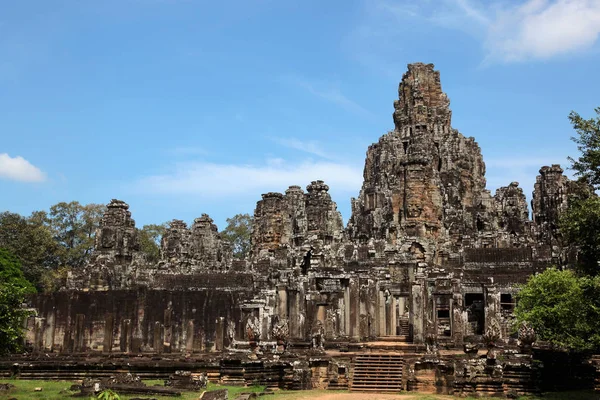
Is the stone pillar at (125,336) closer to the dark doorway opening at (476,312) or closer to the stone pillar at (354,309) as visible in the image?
the stone pillar at (354,309)

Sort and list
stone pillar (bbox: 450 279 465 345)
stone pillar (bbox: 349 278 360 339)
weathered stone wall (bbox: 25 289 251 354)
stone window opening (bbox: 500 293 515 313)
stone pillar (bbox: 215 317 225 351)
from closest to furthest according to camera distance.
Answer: stone pillar (bbox: 450 279 465 345) < stone pillar (bbox: 349 278 360 339) < stone pillar (bbox: 215 317 225 351) < weathered stone wall (bbox: 25 289 251 354) < stone window opening (bbox: 500 293 515 313)

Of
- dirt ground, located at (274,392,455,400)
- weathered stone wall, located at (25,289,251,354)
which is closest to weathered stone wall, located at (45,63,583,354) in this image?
weathered stone wall, located at (25,289,251,354)

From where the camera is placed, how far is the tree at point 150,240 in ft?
288

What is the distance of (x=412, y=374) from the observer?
25734mm

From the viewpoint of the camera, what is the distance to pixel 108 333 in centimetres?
3412

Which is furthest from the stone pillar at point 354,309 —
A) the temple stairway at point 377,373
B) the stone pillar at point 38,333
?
the stone pillar at point 38,333

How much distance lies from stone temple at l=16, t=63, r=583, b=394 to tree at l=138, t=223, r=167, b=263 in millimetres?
16633

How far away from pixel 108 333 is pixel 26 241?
42055mm

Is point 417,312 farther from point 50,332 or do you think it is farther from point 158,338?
point 50,332

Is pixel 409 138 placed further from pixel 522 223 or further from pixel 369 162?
pixel 522 223

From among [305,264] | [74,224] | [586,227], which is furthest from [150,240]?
[586,227]

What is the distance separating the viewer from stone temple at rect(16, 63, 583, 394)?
1085 inches

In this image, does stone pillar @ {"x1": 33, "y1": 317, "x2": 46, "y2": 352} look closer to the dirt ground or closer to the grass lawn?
the grass lawn

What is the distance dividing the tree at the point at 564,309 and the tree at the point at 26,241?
5218cm
